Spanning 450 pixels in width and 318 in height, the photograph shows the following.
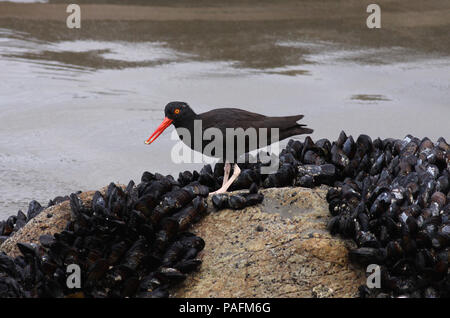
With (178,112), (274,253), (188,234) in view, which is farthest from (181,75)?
(274,253)

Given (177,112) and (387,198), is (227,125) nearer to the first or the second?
(177,112)

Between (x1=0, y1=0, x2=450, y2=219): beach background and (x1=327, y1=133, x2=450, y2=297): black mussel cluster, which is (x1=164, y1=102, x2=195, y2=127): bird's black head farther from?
(x1=0, y1=0, x2=450, y2=219): beach background

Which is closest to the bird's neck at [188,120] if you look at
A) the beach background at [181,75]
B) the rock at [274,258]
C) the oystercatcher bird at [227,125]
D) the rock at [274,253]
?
the oystercatcher bird at [227,125]

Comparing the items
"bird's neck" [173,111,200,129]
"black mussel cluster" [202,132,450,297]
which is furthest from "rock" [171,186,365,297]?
"bird's neck" [173,111,200,129]

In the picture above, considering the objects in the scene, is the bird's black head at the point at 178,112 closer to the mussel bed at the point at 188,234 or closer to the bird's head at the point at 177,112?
the bird's head at the point at 177,112

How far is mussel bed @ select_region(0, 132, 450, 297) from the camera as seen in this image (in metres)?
4.02

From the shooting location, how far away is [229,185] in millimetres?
5078

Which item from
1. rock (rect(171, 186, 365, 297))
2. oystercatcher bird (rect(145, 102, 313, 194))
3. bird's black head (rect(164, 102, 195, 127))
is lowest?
rock (rect(171, 186, 365, 297))

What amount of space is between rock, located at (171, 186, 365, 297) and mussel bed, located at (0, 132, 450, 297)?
0.09 m

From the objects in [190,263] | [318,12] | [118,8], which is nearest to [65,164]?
[190,263]

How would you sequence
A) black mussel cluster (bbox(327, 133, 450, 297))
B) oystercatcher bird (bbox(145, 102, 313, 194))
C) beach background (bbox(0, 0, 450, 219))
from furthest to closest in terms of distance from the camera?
1. beach background (bbox(0, 0, 450, 219))
2. oystercatcher bird (bbox(145, 102, 313, 194))
3. black mussel cluster (bbox(327, 133, 450, 297))

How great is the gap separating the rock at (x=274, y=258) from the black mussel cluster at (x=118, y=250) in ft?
0.43
